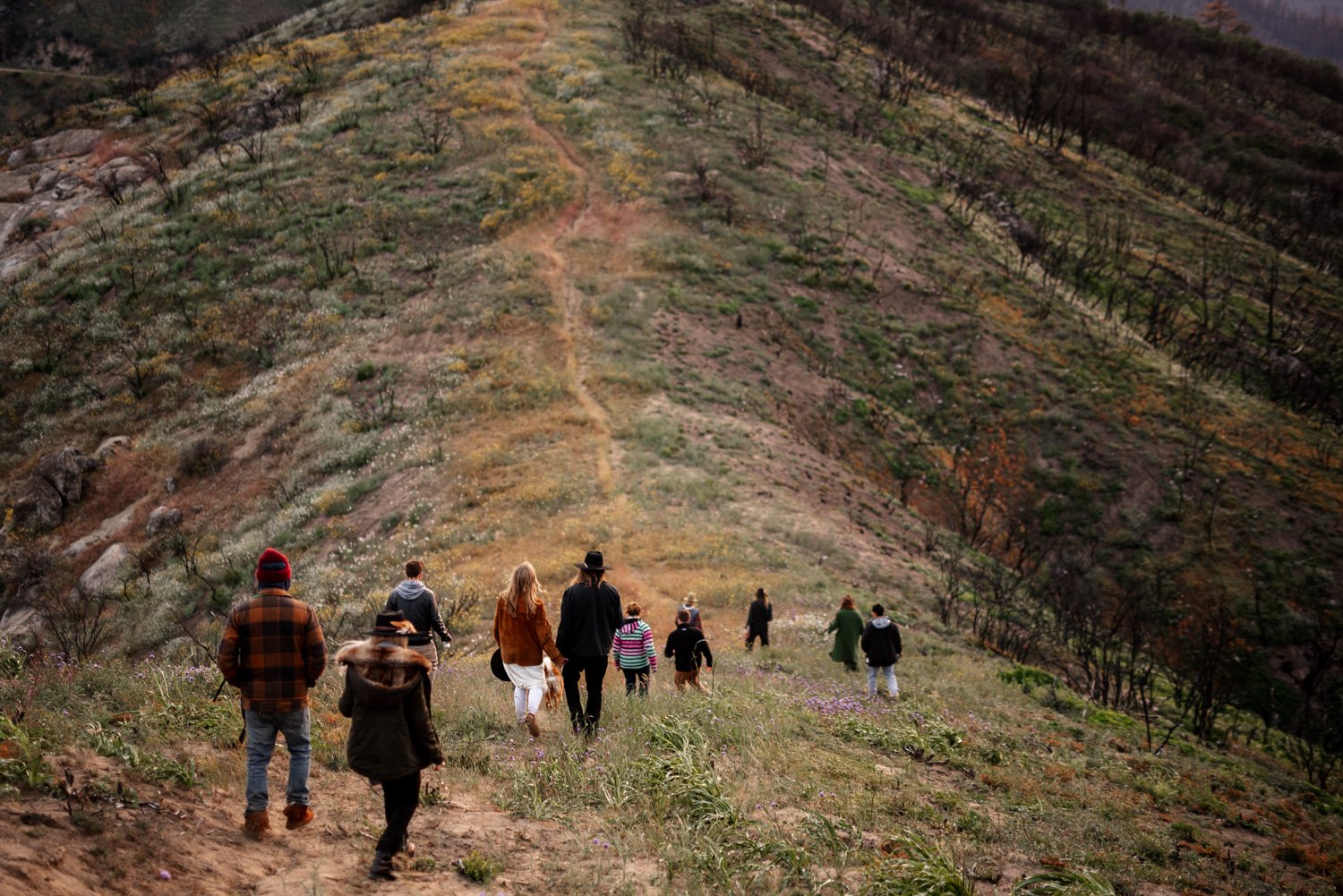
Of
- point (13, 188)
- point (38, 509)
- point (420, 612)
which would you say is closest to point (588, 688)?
point (420, 612)

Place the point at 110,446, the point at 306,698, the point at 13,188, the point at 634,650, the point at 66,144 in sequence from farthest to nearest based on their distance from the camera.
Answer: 1. the point at 66,144
2. the point at 13,188
3. the point at 110,446
4. the point at 634,650
5. the point at 306,698

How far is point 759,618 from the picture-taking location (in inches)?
544

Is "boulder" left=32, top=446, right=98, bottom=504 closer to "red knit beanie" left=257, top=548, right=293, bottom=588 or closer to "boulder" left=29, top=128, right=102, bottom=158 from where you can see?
"red knit beanie" left=257, top=548, right=293, bottom=588

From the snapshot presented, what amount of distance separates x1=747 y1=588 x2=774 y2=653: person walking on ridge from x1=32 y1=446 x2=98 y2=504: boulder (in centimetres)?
2227

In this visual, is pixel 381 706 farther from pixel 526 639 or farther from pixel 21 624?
pixel 21 624

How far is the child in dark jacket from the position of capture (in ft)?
35.7

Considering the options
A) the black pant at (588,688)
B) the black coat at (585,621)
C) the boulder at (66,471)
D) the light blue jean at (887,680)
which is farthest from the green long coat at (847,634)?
the boulder at (66,471)

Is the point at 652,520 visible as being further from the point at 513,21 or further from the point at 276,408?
the point at 513,21

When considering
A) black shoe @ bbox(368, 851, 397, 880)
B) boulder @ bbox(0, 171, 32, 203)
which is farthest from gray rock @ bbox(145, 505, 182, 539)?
boulder @ bbox(0, 171, 32, 203)

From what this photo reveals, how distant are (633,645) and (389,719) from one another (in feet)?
16.1

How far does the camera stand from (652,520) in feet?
59.9

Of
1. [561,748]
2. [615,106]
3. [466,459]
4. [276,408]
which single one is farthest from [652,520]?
[615,106]

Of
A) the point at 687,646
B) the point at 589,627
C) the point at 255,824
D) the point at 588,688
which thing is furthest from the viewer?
the point at 687,646

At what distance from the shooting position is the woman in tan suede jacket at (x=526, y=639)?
8.22m
